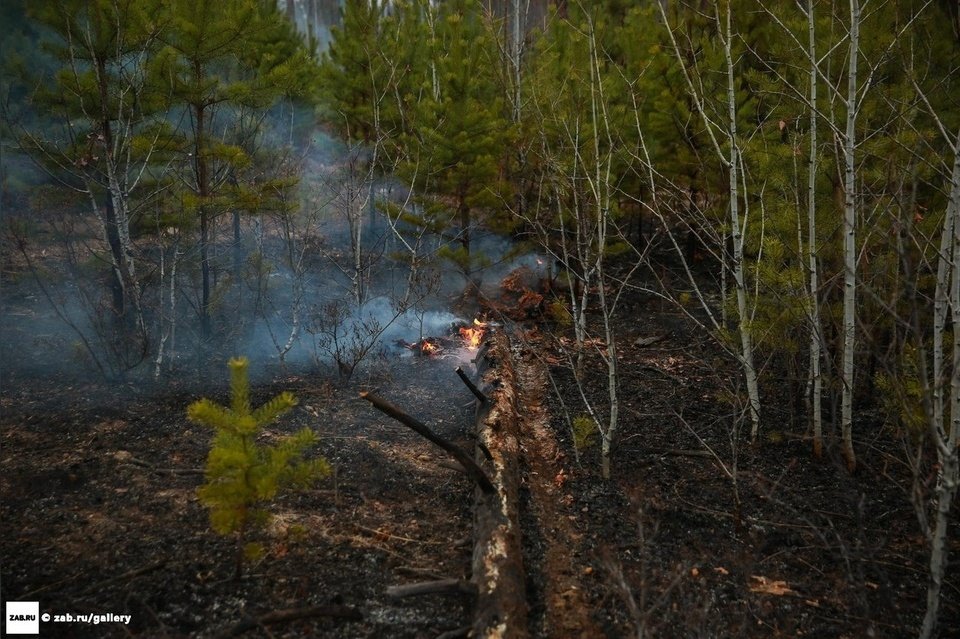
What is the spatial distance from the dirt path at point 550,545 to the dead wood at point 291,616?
118 cm

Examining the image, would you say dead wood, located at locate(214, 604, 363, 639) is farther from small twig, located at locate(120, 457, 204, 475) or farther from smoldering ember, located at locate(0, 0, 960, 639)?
small twig, located at locate(120, 457, 204, 475)

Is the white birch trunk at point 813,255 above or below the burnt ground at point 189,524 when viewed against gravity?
above

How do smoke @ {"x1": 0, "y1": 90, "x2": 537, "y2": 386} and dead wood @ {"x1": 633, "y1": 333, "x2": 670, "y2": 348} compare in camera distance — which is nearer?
smoke @ {"x1": 0, "y1": 90, "x2": 537, "y2": 386}

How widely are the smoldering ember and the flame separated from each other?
195 mm

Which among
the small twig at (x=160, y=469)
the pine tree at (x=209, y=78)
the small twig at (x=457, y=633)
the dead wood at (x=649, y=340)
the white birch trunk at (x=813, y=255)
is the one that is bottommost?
the small twig at (x=457, y=633)

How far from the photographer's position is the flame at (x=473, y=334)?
1042 cm

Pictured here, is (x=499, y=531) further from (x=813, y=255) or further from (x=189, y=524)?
(x=813, y=255)

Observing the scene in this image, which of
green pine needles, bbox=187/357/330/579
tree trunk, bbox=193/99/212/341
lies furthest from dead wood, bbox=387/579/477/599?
tree trunk, bbox=193/99/212/341

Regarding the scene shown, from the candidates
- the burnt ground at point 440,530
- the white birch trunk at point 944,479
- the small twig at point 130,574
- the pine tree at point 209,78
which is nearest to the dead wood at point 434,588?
the burnt ground at point 440,530

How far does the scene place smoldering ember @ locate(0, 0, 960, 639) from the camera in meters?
4.00

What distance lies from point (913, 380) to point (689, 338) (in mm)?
6007

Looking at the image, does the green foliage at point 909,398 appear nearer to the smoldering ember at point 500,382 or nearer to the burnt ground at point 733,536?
the smoldering ember at point 500,382

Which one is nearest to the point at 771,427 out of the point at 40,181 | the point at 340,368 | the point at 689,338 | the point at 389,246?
Answer: the point at 689,338

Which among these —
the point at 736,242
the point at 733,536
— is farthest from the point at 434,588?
the point at 736,242
